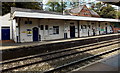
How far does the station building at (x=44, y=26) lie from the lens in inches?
600

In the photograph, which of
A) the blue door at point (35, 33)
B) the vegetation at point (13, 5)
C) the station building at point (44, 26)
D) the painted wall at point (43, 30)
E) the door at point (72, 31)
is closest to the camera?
the station building at point (44, 26)

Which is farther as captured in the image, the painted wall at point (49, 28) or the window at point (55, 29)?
the window at point (55, 29)

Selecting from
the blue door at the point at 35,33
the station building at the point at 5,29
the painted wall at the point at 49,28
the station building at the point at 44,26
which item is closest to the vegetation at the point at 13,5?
the station building at the point at 5,29

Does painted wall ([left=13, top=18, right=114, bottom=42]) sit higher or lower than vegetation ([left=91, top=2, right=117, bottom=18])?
lower

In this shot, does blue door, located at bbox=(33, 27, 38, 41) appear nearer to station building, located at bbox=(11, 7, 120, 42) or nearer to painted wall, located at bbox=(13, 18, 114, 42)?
station building, located at bbox=(11, 7, 120, 42)

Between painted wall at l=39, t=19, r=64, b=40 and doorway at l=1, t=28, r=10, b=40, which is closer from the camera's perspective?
painted wall at l=39, t=19, r=64, b=40

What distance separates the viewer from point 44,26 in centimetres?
1717

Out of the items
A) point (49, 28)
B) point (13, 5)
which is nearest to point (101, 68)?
point (49, 28)

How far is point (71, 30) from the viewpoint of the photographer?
20859 mm

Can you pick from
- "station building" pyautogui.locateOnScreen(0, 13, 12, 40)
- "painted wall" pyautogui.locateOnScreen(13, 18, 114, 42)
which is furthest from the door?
"station building" pyautogui.locateOnScreen(0, 13, 12, 40)

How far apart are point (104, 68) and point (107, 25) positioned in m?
26.3

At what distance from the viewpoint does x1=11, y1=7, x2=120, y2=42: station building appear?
A: 1523cm

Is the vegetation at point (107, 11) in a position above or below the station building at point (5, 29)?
above

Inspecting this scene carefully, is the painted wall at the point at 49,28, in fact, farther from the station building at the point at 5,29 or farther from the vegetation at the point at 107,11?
the vegetation at the point at 107,11
